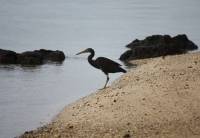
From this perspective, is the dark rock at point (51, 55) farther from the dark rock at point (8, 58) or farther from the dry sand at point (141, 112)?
the dry sand at point (141, 112)

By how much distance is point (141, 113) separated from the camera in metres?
11.5

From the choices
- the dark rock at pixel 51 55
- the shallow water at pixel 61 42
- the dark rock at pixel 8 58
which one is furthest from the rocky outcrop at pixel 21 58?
the dark rock at pixel 51 55

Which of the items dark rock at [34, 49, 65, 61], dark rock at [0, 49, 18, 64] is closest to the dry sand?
dark rock at [0, 49, 18, 64]

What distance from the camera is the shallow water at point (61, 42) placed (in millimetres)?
14930

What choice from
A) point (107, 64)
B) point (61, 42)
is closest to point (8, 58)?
point (107, 64)

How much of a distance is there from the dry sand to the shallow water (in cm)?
113

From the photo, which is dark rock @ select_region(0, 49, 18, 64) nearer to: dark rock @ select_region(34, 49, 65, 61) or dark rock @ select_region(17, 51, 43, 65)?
dark rock @ select_region(17, 51, 43, 65)

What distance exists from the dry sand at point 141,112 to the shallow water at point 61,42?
3.72 ft

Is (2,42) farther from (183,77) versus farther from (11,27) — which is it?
(183,77)

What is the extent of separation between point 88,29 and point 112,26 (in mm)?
3239

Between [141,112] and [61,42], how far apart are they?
1942cm

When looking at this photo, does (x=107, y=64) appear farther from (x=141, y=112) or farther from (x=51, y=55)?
(x=51, y=55)

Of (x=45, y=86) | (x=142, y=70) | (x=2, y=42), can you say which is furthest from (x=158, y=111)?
(x=2, y=42)

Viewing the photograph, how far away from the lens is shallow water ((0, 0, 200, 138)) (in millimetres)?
14930
